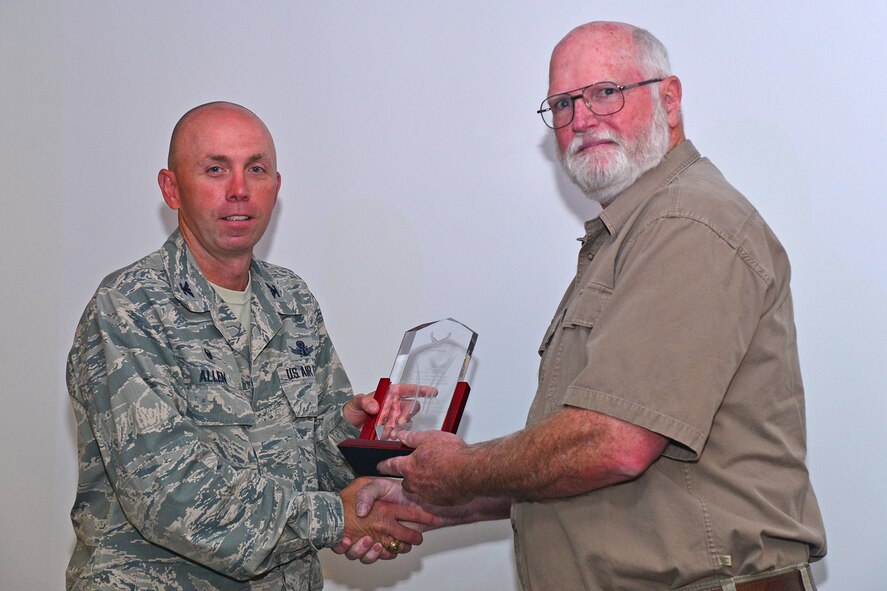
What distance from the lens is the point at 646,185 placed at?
82.1 inches

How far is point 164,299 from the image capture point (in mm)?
2398

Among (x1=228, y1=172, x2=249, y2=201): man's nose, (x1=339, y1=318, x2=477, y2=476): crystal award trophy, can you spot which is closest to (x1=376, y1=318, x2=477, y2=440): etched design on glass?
(x1=339, y1=318, x2=477, y2=476): crystal award trophy

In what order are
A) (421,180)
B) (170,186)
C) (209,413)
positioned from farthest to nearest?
(421,180), (170,186), (209,413)

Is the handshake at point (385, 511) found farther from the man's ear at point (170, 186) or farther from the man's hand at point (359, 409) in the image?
the man's ear at point (170, 186)

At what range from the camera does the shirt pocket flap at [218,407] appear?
2.36m

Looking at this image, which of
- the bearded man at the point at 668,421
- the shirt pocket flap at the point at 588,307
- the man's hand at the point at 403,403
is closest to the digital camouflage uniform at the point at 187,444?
the man's hand at the point at 403,403

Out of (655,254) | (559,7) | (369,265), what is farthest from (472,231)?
(655,254)

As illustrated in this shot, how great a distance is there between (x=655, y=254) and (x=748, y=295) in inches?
7.8

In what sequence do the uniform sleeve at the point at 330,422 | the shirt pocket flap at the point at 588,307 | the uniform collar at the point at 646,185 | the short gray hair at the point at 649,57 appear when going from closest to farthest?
the shirt pocket flap at the point at 588,307, the uniform collar at the point at 646,185, the short gray hair at the point at 649,57, the uniform sleeve at the point at 330,422

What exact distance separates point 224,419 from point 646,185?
1.25 m

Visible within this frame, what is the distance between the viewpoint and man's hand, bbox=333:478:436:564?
8.44ft

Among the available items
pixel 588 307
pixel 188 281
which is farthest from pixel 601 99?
pixel 188 281

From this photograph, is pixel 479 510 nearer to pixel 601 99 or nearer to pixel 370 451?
pixel 370 451

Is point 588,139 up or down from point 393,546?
up
